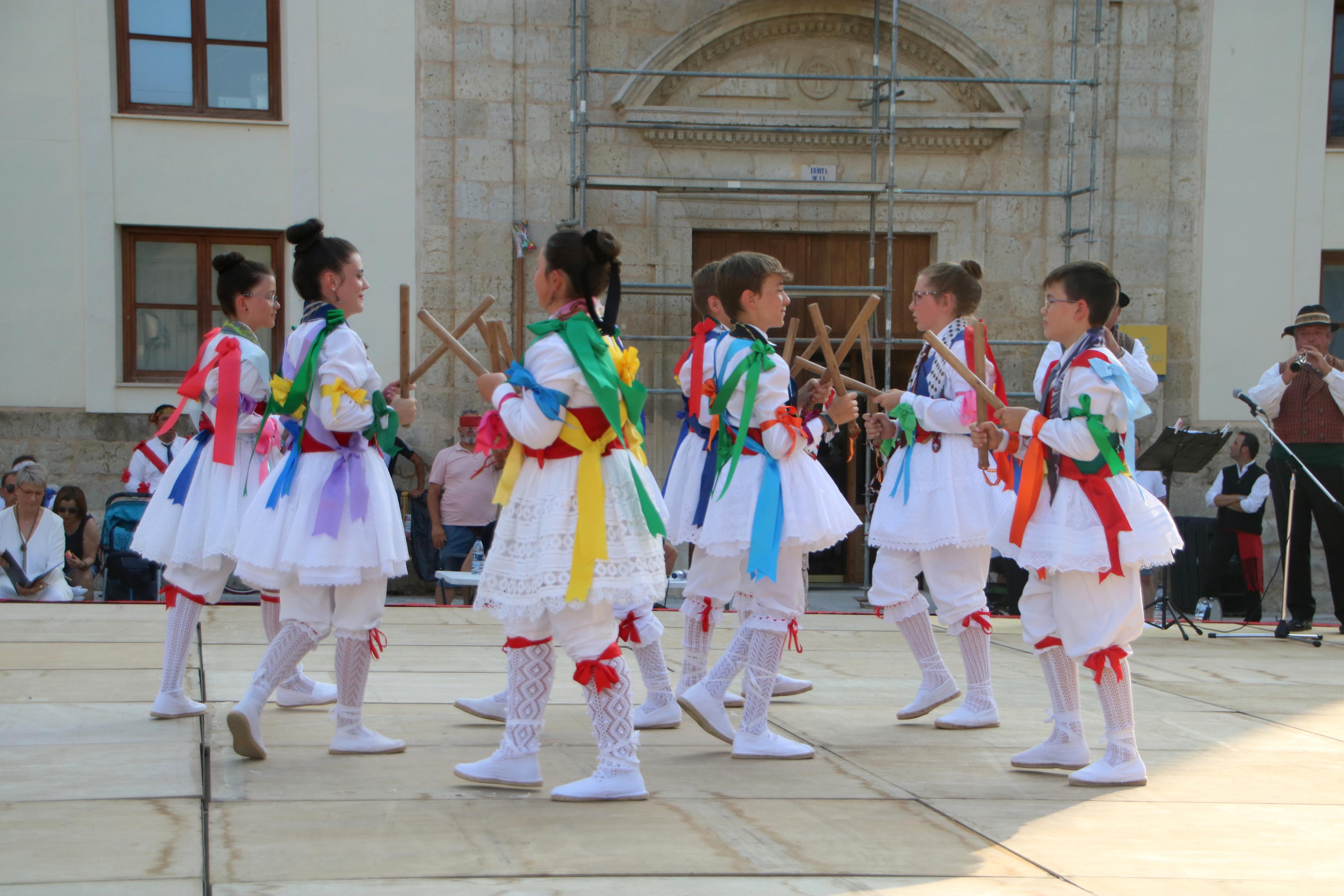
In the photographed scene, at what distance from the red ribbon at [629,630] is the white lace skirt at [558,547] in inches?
23.9

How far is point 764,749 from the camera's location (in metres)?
4.35

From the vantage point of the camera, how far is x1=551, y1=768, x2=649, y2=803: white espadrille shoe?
145 inches

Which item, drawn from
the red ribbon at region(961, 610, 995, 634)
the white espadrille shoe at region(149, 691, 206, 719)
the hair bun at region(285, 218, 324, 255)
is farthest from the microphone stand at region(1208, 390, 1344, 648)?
the white espadrille shoe at region(149, 691, 206, 719)

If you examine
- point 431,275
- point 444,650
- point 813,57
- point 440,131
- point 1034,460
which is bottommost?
point 444,650

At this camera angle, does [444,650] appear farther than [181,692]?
Yes

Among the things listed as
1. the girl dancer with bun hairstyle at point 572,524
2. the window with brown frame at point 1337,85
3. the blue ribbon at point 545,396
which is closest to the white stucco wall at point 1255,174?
the window with brown frame at point 1337,85

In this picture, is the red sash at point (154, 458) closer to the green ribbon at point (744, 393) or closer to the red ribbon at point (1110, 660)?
the green ribbon at point (744, 393)

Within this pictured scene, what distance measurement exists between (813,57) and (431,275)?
13.0ft

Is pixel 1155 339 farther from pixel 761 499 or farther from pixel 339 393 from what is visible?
pixel 339 393

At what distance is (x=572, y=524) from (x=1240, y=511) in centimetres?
876

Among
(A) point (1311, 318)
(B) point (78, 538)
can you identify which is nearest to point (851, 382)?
(A) point (1311, 318)

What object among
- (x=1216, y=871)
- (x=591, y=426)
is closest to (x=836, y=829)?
(x=1216, y=871)

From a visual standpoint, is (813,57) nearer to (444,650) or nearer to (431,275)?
(431,275)

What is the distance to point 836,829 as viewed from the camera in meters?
3.48
